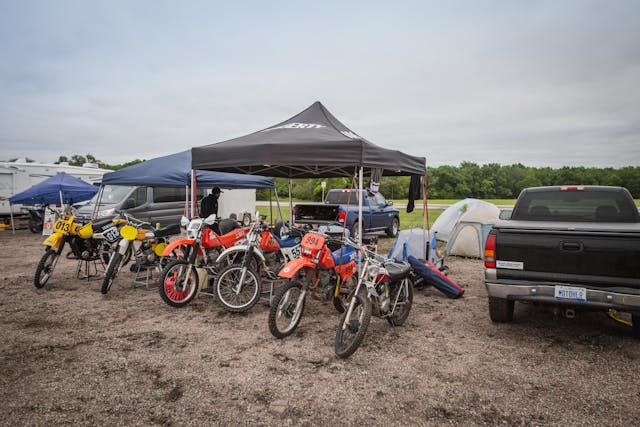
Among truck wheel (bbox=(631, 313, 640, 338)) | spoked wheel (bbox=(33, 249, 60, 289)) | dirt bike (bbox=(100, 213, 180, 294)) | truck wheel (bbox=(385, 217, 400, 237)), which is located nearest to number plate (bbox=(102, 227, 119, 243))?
dirt bike (bbox=(100, 213, 180, 294))

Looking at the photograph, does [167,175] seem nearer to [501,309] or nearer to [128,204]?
[128,204]

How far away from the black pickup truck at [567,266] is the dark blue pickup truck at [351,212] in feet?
12.6

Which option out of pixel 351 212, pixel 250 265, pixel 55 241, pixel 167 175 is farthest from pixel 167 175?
pixel 351 212

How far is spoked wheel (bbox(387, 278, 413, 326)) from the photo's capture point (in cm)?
436

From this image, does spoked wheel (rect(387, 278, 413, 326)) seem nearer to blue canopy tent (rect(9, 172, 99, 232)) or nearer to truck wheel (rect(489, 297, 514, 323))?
truck wheel (rect(489, 297, 514, 323))

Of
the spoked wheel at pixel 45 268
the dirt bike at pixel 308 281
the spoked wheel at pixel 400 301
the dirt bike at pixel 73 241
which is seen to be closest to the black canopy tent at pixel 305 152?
the dirt bike at pixel 308 281

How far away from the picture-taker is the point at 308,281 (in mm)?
4062

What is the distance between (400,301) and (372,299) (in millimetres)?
572

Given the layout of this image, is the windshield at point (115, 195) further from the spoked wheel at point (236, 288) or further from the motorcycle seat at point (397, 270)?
the motorcycle seat at point (397, 270)

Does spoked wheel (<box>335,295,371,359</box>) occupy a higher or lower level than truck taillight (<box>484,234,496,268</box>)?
lower

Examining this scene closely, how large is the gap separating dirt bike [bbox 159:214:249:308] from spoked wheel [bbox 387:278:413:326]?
246 cm

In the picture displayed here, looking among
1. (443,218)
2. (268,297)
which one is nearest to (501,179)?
(443,218)

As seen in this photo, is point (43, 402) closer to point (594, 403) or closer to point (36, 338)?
point (36, 338)

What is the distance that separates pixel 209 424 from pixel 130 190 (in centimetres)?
1076
